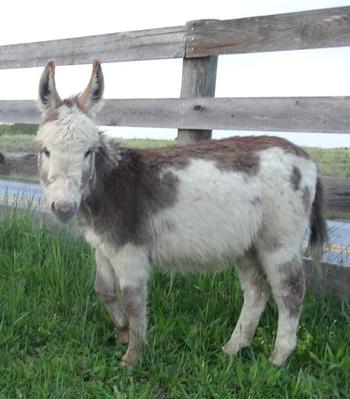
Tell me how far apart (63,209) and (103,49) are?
345 cm

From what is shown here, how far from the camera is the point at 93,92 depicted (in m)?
3.33

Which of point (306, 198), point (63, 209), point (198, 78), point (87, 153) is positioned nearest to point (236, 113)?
point (198, 78)

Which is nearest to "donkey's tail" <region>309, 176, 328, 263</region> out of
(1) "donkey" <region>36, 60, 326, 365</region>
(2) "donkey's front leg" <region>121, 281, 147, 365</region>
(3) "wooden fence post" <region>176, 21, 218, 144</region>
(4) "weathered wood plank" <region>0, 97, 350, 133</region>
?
(1) "donkey" <region>36, 60, 326, 365</region>

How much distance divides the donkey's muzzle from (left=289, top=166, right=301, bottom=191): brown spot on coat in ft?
4.93

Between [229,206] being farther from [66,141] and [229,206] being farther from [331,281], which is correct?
[331,281]

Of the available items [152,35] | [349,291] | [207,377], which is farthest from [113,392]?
[152,35]

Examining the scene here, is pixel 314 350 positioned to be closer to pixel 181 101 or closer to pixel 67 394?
pixel 67 394

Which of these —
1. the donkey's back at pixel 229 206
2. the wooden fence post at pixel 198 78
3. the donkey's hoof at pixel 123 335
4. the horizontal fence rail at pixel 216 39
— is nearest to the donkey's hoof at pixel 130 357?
the donkey's hoof at pixel 123 335

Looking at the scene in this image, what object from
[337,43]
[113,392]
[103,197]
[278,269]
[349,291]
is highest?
[337,43]

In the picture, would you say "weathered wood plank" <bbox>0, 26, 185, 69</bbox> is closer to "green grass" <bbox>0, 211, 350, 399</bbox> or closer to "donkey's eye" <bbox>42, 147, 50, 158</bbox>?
"green grass" <bbox>0, 211, 350, 399</bbox>

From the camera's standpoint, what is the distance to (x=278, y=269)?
3496 millimetres

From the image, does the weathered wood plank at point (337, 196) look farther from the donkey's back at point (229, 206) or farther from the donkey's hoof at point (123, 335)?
the donkey's hoof at point (123, 335)

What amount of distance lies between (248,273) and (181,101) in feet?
6.35

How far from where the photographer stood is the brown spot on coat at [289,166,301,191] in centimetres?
347
